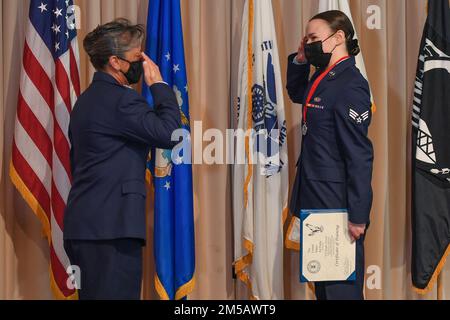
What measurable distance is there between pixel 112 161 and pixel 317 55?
108cm

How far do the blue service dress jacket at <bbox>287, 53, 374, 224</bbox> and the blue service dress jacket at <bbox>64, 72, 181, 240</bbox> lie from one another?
2.16ft

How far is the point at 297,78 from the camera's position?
3.08 meters

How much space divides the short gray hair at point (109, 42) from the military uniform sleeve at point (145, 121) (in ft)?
0.61

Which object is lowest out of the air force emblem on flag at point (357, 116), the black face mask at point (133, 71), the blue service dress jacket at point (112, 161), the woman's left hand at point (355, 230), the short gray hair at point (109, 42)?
the woman's left hand at point (355, 230)

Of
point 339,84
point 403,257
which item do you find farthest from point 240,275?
point 339,84

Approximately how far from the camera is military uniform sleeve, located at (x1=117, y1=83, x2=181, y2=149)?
237 cm

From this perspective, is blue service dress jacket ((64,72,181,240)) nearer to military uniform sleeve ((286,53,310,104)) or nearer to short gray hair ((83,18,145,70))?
short gray hair ((83,18,145,70))

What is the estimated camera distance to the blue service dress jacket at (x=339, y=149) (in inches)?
102

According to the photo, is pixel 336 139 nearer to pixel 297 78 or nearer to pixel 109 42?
pixel 297 78

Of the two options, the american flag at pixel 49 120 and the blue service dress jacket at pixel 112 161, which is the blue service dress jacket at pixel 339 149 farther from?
the american flag at pixel 49 120

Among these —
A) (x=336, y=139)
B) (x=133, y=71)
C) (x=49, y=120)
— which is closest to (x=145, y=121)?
(x=133, y=71)

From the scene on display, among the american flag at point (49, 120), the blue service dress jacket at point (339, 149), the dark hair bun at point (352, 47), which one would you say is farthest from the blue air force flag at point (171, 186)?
the dark hair bun at point (352, 47)

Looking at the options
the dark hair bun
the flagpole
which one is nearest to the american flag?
the dark hair bun
